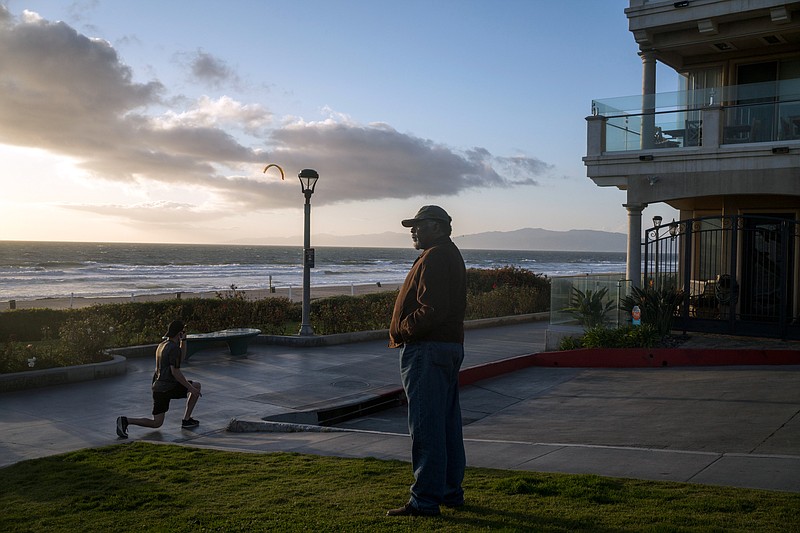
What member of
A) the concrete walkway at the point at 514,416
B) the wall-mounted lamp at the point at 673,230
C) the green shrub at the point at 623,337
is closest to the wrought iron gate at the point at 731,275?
the wall-mounted lamp at the point at 673,230

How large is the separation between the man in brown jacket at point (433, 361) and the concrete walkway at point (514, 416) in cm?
185

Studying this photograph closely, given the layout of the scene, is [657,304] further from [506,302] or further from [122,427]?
[122,427]

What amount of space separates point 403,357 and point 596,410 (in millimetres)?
5889

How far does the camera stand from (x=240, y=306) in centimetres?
1905

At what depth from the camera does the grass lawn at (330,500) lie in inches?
190

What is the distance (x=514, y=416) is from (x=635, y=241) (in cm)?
748

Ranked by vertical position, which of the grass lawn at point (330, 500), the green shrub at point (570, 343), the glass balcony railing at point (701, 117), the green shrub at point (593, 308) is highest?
the glass balcony railing at point (701, 117)

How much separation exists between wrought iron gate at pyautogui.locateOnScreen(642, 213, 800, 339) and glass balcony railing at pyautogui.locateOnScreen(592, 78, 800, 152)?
5.87 feet

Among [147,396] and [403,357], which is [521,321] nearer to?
[147,396]

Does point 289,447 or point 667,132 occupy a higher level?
point 667,132

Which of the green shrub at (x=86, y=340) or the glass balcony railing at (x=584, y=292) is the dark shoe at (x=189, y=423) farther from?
the glass balcony railing at (x=584, y=292)

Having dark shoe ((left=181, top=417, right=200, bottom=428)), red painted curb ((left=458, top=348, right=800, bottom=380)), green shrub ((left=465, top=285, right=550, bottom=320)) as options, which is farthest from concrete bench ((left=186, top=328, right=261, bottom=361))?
green shrub ((left=465, top=285, right=550, bottom=320))

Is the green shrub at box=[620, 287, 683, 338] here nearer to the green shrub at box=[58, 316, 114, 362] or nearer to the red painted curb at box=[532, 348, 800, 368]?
the red painted curb at box=[532, 348, 800, 368]

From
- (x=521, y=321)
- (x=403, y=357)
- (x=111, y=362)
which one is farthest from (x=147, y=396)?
(x=521, y=321)
